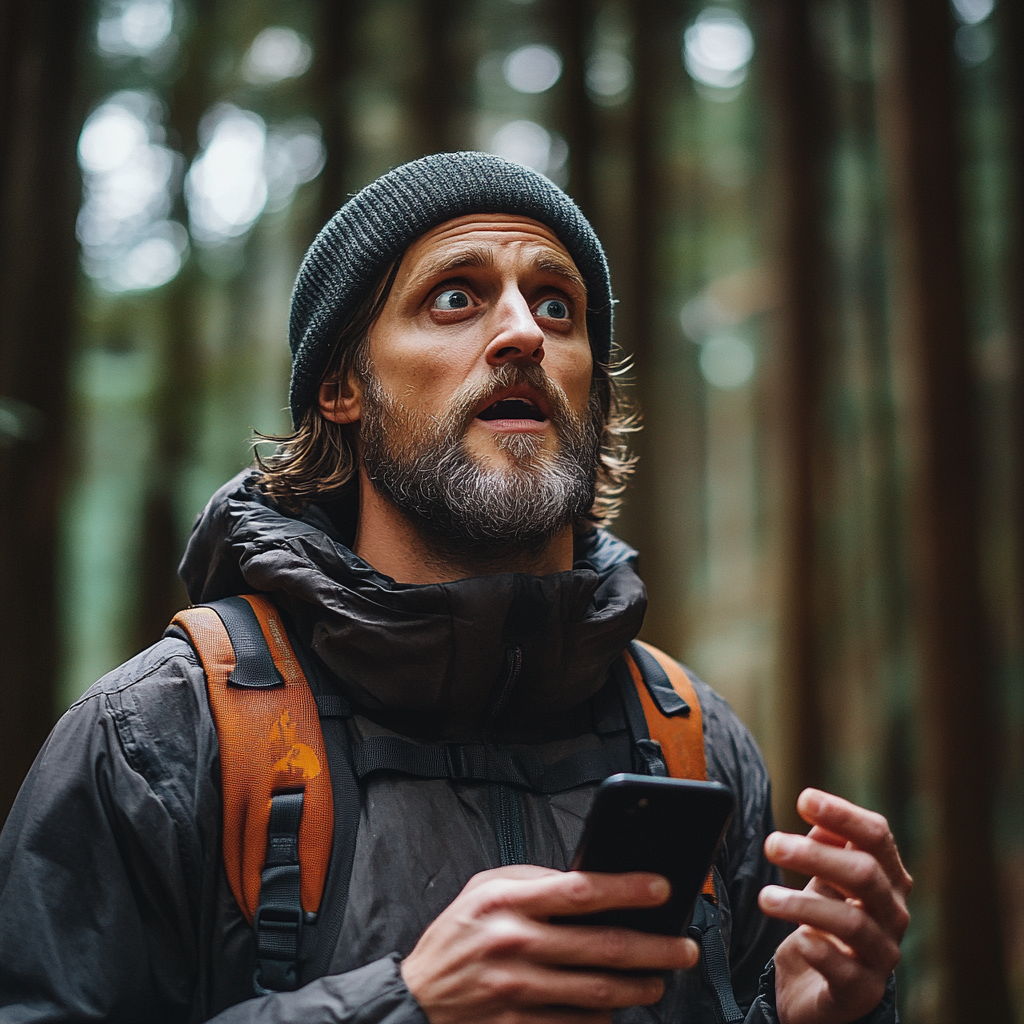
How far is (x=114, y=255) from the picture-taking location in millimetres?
5746

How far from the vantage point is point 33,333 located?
13.5ft

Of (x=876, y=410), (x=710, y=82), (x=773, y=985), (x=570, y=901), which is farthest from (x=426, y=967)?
(x=710, y=82)

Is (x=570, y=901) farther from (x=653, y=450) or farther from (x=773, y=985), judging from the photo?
(x=653, y=450)

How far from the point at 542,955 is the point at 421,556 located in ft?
2.98

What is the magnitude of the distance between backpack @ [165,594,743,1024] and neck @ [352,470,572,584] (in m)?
0.31

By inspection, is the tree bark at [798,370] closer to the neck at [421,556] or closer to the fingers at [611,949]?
the neck at [421,556]

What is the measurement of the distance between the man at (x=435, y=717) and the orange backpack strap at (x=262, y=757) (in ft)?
0.12

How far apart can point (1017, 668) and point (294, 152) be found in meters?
6.73

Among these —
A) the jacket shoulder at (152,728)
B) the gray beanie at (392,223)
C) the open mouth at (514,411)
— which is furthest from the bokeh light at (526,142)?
the jacket shoulder at (152,728)

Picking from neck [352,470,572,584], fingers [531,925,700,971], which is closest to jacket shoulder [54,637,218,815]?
neck [352,470,572,584]

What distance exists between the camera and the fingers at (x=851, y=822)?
4.13 feet

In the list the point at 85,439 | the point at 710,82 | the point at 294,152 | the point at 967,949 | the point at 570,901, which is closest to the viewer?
the point at 570,901

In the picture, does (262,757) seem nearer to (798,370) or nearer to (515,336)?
(515,336)

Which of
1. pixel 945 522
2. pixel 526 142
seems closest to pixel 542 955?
pixel 945 522
